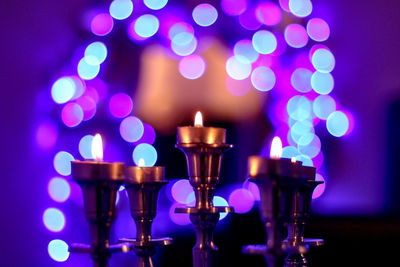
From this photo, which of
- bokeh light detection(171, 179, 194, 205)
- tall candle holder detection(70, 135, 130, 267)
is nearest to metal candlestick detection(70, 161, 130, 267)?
tall candle holder detection(70, 135, 130, 267)

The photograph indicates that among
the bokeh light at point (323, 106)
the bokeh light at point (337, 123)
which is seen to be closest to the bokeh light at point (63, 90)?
the bokeh light at point (323, 106)

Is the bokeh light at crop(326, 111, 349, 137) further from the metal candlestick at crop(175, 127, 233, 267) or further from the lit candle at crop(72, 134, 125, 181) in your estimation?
the lit candle at crop(72, 134, 125, 181)

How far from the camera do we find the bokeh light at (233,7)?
3246 mm

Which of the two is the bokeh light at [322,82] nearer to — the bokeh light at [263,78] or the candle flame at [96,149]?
the bokeh light at [263,78]

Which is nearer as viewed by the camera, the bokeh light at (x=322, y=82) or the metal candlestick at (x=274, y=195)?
the metal candlestick at (x=274, y=195)

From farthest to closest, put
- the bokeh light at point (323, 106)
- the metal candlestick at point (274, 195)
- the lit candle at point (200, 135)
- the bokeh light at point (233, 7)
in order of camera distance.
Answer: the bokeh light at point (323, 106) < the bokeh light at point (233, 7) < the lit candle at point (200, 135) < the metal candlestick at point (274, 195)

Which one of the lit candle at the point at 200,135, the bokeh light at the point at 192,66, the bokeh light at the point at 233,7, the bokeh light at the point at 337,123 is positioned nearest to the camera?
the lit candle at the point at 200,135

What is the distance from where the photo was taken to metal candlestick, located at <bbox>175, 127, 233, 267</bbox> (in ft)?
2.00

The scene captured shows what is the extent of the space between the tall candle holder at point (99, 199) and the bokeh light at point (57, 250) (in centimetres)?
224

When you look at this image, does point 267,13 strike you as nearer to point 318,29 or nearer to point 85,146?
point 318,29

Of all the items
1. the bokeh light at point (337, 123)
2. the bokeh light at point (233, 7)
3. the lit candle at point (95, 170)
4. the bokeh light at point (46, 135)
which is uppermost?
the bokeh light at point (233, 7)

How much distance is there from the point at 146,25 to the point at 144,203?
243cm

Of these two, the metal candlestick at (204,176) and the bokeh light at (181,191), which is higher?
the metal candlestick at (204,176)

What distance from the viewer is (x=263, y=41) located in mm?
3342
